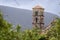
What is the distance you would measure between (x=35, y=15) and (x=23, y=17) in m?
16.0

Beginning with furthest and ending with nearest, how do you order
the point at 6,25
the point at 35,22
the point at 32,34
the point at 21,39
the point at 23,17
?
1. the point at 23,17
2. the point at 35,22
3. the point at 32,34
4. the point at 21,39
5. the point at 6,25

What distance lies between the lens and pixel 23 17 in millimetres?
43000

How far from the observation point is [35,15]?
2712 centimetres

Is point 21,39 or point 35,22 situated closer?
point 21,39

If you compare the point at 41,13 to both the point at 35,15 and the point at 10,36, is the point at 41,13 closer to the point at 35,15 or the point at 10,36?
the point at 35,15

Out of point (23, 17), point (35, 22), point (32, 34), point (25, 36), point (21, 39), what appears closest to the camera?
point (21, 39)

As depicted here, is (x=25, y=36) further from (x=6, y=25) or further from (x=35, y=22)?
(x=35, y=22)

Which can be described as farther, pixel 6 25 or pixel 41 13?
pixel 41 13

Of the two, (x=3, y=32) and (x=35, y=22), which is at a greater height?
(x=3, y=32)

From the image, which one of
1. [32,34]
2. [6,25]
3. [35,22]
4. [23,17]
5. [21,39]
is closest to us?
[6,25]

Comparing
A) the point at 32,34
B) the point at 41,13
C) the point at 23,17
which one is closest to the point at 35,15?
the point at 41,13

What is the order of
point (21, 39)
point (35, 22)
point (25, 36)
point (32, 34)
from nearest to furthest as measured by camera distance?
Answer: point (21, 39) → point (25, 36) → point (32, 34) → point (35, 22)

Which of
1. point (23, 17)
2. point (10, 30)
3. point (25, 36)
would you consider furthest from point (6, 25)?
point (23, 17)

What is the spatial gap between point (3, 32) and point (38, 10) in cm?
2363
